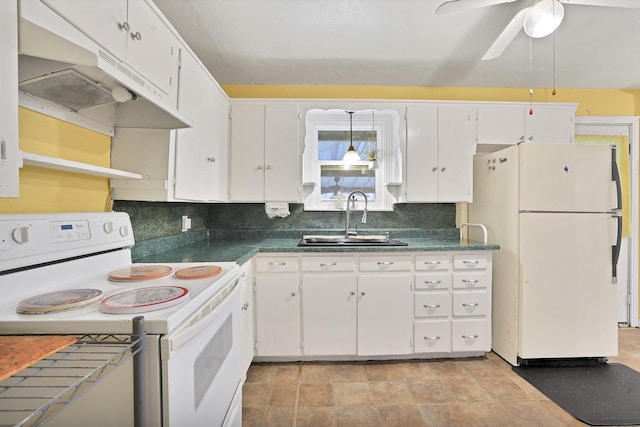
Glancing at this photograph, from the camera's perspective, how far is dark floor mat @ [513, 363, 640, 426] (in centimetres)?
170

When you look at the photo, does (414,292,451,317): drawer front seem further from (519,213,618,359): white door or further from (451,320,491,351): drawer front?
(519,213,618,359): white door

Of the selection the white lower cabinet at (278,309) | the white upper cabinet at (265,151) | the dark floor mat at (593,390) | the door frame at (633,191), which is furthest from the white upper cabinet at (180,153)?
the door frame at (633,191)

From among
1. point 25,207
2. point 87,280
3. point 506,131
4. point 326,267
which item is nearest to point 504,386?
point 326,267

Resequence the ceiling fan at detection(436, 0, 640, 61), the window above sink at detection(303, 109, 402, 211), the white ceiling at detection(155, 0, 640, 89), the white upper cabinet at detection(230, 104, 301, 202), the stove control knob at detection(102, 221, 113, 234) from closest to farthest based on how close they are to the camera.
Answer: the stove control knob at detection(102, 221, 113, 234) → the ceiling fan at detection(436, 0, 640, 61) → the white ceiling at detection(155, 0, 640, 89) → the white upper cabinet at detection(230, 104, 301, 202) → the window above sink at detection(303, 109, 402, 211)

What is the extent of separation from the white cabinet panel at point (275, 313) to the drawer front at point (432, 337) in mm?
978

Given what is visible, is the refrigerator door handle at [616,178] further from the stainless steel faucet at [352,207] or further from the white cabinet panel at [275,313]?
the white cabinet panel at [275,313]

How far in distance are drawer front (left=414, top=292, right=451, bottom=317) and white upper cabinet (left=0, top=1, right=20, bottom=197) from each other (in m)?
2.33

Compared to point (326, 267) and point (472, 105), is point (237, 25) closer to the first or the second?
point (326, 267)

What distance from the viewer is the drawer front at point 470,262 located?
2.32 meters

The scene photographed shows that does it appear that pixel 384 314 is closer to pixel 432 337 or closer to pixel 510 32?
pixel 432 337

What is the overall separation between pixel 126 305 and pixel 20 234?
488mm

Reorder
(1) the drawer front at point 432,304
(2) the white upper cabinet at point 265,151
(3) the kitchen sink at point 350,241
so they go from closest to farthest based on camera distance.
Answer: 1. (1) the drawer front at point 432,304
2. (3) the kitchen sink at point 350,241
3. (2) the white upper cabinet at point 265,151

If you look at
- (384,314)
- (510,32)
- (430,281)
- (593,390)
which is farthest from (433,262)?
(510,32)

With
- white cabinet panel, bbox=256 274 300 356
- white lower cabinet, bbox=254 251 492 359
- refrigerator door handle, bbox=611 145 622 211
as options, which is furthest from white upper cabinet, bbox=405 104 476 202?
white cabinet panel, bbox=256 274 300 356
